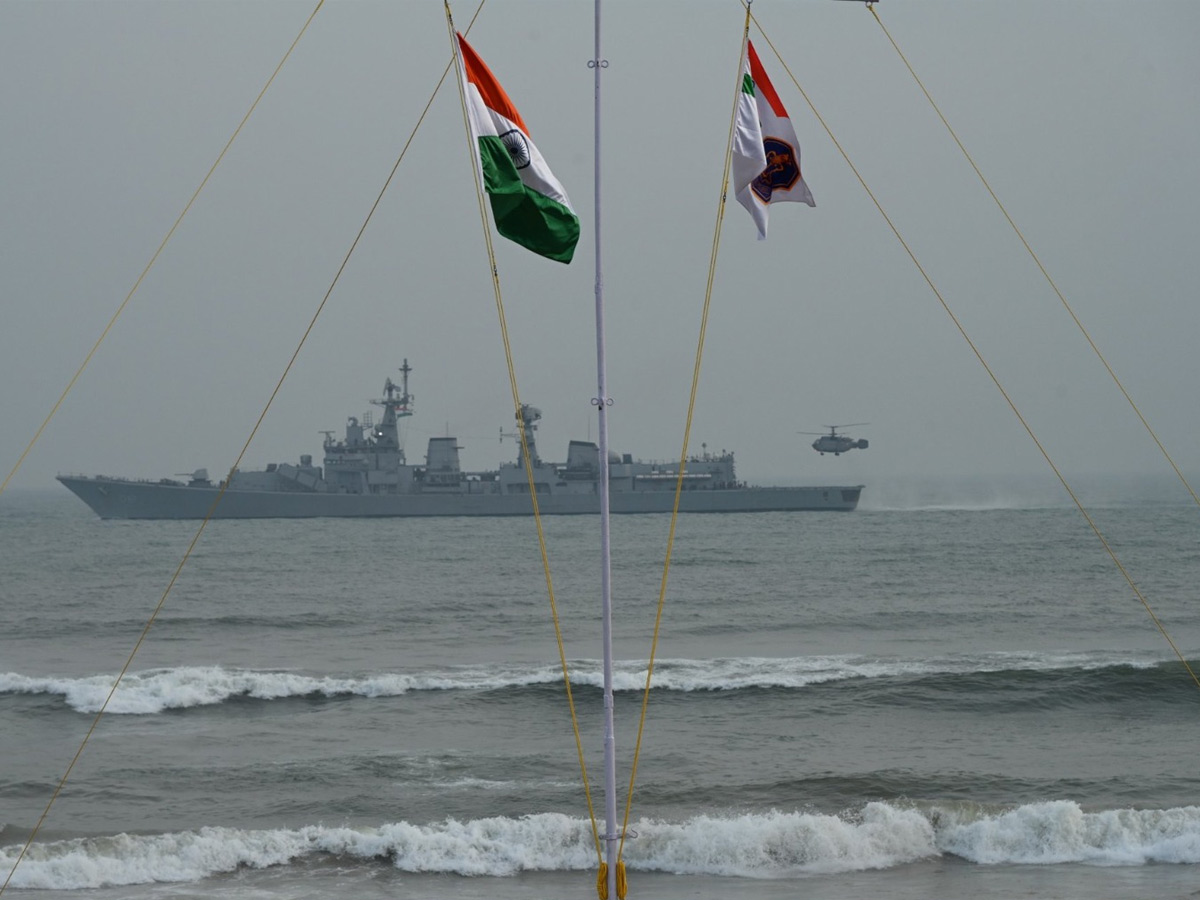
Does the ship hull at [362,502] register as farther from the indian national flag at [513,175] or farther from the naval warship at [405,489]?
the indian national flag at [513,175]

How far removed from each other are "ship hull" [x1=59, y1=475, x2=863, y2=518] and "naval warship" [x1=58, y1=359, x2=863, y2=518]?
6cm

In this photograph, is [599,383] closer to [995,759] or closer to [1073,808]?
[1073,808]

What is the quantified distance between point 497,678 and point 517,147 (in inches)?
614

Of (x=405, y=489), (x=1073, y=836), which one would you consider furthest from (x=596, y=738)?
A: (x=405, y=489)

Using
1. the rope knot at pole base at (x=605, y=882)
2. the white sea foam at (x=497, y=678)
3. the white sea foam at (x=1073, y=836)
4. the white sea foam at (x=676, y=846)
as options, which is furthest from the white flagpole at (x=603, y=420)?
the white sea foam at (x=497, y=678)

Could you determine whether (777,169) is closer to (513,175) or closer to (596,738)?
(513,175)

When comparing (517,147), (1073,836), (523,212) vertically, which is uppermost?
(517,147)

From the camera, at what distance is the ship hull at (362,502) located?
73.3m

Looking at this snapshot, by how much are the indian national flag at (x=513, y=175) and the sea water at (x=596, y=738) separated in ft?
→ 20.9

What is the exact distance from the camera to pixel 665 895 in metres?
10.5

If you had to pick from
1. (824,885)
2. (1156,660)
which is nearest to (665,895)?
(824,885)

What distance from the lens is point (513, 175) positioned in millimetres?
6547

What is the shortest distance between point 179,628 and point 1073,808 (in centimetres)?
2218

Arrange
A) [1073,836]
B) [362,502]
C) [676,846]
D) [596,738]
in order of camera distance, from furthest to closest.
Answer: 1. [362,502]
2. [596,738]
3. [1073,836]
4. [676,846]
